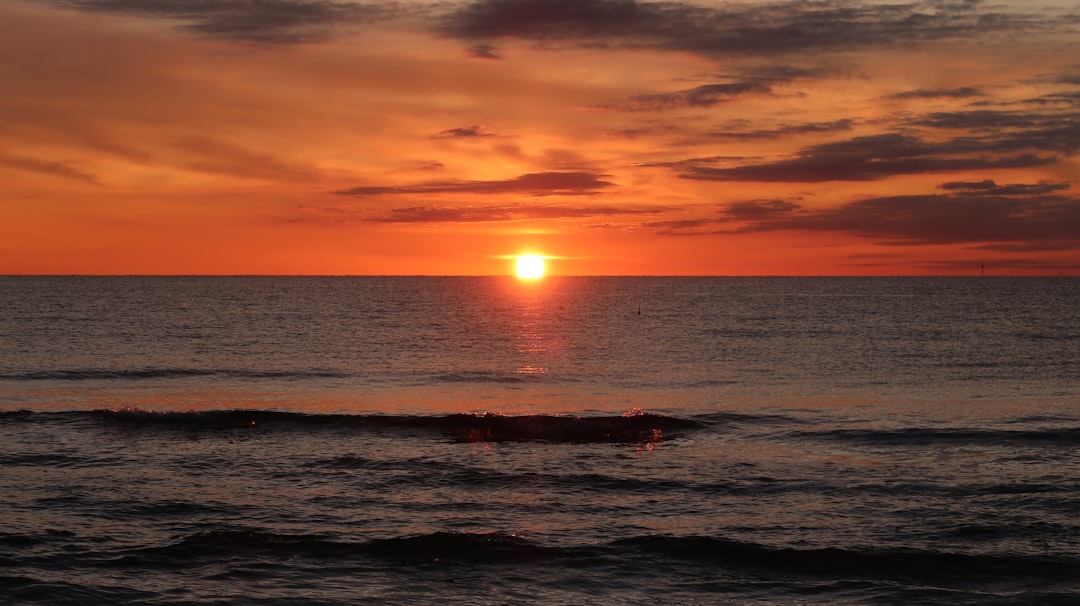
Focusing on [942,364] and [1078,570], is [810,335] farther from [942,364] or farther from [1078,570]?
[1078,570]

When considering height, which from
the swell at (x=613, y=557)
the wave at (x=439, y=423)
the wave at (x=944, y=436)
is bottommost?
the swell at (x=613, y=557)

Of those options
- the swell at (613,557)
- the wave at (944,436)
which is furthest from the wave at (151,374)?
the swell at (613,557)

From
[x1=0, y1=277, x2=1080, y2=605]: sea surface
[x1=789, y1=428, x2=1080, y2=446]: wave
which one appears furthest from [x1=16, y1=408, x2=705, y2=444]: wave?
[x1=789, y1=428, x2=1080, y2=446]: wave

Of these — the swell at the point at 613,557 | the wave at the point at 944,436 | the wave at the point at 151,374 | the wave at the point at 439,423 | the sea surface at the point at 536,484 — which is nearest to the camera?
the sea surface at the point at 536,484

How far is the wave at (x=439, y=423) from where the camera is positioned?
35688 millimetres

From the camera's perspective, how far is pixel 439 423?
123 feet

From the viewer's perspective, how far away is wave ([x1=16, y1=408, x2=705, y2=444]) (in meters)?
35.7

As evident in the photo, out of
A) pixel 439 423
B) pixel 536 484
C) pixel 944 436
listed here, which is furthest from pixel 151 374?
pixel 944 436

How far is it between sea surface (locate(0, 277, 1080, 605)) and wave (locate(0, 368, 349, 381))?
0.37 m

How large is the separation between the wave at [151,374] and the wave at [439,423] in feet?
53.7

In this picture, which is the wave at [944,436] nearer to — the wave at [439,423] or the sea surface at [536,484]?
the sea surface at [536,484]

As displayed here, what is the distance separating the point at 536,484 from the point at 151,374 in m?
38.0

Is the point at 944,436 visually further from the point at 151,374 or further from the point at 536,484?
the point at 151,374

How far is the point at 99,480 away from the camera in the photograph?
2619 cm
